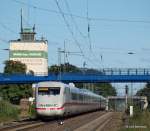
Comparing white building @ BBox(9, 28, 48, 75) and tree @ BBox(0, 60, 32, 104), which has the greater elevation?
white building @ BBox(9, 28, 48, 75)

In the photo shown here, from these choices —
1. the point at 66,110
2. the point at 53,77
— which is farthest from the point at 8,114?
the point at 53,77

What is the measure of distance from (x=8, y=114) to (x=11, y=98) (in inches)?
2014

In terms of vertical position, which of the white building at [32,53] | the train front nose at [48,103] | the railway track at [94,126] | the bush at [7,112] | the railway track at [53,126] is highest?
the white building at [32,53]

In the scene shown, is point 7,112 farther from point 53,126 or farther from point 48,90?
point 53,126

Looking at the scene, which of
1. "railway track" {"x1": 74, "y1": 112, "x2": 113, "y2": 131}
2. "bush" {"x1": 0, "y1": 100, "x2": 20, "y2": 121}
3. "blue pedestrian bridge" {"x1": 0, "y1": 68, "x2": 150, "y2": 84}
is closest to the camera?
"railway track" {"x1": 74, "y1": 112, "x2": 113, "y2": 131}

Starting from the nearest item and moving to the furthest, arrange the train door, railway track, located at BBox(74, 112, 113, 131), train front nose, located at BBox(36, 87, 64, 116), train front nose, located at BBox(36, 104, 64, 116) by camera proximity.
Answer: railway track, located at BBox(74, 112, 113, 131) → train front nose, located at BBox(36, 104, 64, 116) → train front nose, located at BBox(36, 87, 64, 116) → the train door

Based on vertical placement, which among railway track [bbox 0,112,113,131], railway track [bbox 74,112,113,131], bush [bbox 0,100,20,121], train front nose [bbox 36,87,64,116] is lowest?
railway track [bbox 74,112,113,131]

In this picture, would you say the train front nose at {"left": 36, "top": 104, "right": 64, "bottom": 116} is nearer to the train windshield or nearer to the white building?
the train windshield

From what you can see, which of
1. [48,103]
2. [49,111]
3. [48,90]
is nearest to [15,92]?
[48,90]

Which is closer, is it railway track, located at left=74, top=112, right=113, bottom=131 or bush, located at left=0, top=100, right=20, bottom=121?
railway track, located at left=74, top=112, right=113, bottom=131

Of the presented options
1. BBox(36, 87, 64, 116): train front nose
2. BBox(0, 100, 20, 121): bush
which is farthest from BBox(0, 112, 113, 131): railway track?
BBox(0, 100, 20, 121): bush

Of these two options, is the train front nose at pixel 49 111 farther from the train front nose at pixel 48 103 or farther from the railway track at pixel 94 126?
the railway track at pixel 94 126

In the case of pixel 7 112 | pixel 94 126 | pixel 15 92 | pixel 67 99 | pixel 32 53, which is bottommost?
pixel 94 126

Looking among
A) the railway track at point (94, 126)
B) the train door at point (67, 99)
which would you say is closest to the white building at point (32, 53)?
the train door at point (67, 99)
